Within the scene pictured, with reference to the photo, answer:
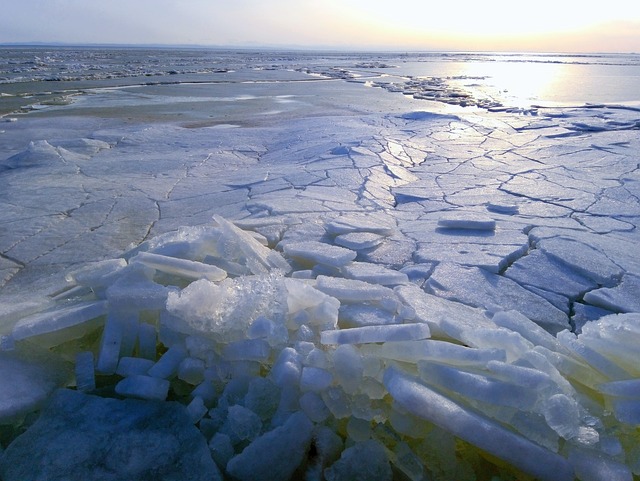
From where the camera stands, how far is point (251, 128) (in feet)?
26.1

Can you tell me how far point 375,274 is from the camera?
2.53m

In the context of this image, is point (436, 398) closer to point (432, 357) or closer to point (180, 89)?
point (432, 357)

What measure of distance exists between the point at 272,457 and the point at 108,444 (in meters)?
0.59

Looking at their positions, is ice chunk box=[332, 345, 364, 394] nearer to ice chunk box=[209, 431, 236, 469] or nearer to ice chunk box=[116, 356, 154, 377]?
ice chunk box=[209, 431, 236, 469]

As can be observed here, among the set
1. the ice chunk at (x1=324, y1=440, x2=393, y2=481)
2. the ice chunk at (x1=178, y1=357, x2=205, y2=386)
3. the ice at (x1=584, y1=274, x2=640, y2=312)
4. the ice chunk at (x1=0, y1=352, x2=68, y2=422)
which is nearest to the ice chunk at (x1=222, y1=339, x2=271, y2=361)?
the ice chunk at (x1=178, y1=357, x2=205, y2=386)

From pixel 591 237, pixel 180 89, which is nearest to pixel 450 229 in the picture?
pixel 591 237

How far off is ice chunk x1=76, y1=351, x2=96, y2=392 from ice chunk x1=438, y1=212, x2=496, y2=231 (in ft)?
7.74

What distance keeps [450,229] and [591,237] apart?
2.93ft

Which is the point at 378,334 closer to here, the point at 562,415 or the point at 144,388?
the point at 562,415

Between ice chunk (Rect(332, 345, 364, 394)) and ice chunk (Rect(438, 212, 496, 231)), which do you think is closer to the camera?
ice chunk (Rect(332, 345, 364, 394))

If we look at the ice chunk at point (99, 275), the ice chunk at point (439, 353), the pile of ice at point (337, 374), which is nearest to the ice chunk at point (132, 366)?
the pile of ice at point (337, 374)

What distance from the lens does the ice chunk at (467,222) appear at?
331 centimetres

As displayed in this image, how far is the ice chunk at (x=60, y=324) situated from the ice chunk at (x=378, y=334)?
103 centimetres

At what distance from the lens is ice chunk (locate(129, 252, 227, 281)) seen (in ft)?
7.50
